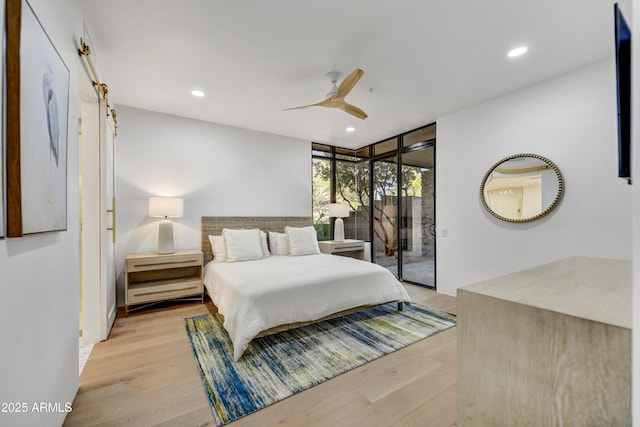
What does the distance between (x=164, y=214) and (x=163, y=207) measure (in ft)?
0.30

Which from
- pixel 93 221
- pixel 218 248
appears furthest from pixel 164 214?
pixel 93 221

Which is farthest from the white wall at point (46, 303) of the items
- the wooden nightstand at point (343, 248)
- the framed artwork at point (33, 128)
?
the wooden nightstand at point (343, 248)

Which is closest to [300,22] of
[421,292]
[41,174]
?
[41,174]

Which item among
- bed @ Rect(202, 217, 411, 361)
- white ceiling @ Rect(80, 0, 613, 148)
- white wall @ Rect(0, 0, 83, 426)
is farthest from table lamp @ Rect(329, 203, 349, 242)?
white wall @ Rect(0, 0, 83, 426)

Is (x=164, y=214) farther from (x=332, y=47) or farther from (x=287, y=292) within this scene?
(x=332, y=47)

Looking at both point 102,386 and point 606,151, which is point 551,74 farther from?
point 102,386

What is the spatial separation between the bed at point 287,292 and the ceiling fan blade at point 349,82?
1.82m

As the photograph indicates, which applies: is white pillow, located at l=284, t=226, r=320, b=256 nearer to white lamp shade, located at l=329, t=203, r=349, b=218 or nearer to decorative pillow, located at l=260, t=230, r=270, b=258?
decorative pillow, located at l=260, t=230, r=270, b=258

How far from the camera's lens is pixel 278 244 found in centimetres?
414

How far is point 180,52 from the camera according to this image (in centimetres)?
233

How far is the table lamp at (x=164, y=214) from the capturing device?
3.34 metres

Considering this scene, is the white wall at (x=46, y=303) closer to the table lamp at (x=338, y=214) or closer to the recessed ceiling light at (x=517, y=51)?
the recessed ceiling light at (x=517, y=51)

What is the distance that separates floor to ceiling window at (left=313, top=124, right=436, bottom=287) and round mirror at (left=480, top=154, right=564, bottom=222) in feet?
3.21

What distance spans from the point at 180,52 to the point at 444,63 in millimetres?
2438
